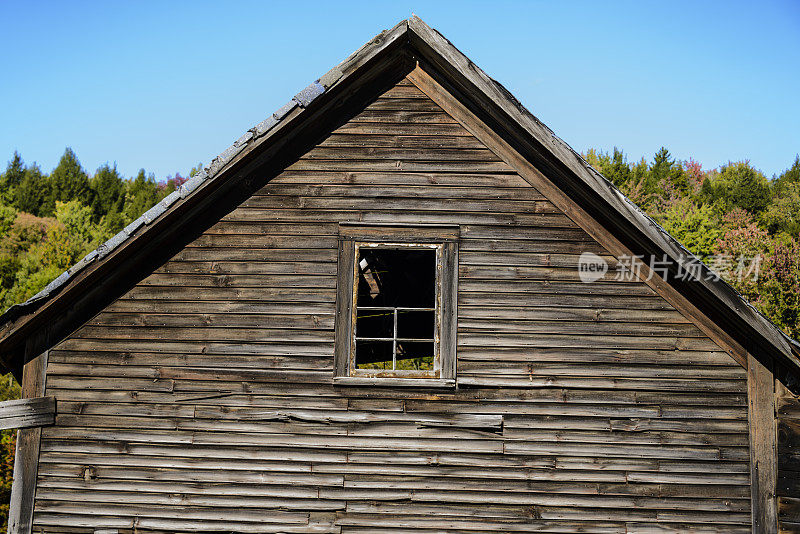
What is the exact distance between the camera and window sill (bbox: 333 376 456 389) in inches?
252

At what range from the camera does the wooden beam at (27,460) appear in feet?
21.3

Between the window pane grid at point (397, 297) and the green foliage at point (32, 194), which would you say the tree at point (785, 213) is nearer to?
the window pane grid at point (397, 297)

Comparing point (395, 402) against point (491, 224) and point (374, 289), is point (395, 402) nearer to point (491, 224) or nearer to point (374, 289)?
point (491, 224)

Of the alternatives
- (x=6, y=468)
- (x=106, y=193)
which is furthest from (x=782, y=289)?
(x=106, y=193)

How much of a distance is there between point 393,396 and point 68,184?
172 ft

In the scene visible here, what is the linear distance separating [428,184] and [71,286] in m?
3.86

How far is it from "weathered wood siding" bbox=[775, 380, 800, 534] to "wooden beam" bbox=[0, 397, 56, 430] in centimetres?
761

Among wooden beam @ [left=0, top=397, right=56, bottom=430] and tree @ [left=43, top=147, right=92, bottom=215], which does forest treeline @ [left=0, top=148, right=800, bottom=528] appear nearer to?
tree @ [left=43, top=147, right=92, bottom=215]

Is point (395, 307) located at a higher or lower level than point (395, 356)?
higher

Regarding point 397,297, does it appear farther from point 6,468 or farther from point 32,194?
point 32,194

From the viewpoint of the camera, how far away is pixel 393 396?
255 inches

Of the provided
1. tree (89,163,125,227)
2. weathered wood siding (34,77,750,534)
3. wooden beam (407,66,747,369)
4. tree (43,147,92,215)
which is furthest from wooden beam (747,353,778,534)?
tree (43,147,92,215)

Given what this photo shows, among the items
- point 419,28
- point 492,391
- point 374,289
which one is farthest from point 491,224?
point 374,289

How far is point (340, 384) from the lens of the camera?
6.46 m
